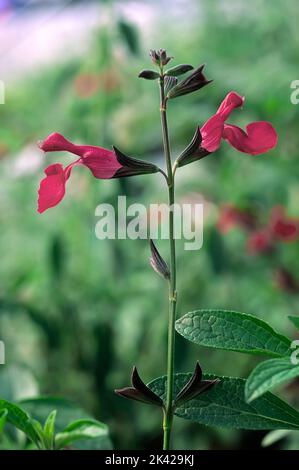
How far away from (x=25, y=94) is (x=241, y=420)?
9.90ft

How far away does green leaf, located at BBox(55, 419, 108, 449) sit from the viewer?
2.69ft

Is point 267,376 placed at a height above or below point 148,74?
below

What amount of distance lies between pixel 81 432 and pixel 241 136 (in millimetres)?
347

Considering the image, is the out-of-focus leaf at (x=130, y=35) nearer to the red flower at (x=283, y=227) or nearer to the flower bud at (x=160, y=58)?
the red flower at (x=283, y=227)

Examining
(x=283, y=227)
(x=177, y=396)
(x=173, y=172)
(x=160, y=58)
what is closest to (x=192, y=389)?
(x=177, y=396)

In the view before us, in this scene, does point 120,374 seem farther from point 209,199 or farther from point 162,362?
point 209,199

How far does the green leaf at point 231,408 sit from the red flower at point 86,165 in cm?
19

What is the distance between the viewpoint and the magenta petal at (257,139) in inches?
27.9

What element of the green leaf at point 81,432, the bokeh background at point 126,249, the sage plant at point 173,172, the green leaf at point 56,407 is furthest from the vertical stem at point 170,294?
the bokeh background at point 126,249

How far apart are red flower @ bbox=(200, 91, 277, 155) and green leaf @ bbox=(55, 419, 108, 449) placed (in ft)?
1.02

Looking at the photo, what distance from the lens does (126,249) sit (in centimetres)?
214

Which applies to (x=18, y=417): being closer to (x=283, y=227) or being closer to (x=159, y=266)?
(x=159, y=266)

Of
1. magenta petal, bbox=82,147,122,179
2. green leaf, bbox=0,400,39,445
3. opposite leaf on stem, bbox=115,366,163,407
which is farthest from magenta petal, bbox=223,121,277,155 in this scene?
green leaf, bbox=0,400,39,445

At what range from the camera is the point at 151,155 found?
2980mm
